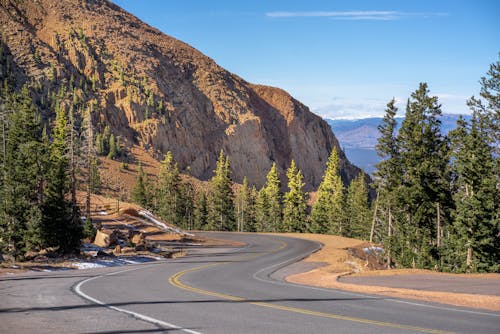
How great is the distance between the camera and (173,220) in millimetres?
94812

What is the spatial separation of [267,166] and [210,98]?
97.4 ft

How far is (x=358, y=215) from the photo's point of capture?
84.1 metres

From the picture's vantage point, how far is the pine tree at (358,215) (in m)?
81.9

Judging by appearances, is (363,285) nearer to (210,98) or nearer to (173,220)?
(173,220)

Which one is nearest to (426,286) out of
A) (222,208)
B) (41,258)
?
(41,258)

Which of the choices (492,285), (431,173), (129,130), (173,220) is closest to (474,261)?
(431,173)

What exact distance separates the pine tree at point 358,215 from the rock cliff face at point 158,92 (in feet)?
242

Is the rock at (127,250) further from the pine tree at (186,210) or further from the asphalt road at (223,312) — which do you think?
the pine tree at (186,210)

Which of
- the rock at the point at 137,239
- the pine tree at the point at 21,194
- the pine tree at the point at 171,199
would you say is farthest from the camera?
the pine tree at the point at 171,199

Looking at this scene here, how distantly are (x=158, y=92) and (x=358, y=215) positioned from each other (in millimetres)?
95411

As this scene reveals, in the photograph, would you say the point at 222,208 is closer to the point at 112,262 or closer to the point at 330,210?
the point at 330,210

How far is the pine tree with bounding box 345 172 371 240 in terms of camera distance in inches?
3223

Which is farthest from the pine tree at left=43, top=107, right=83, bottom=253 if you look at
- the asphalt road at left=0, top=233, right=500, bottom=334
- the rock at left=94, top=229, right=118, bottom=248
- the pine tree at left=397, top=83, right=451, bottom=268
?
the pine tree at left=397, top=83, right=451, bottom=268

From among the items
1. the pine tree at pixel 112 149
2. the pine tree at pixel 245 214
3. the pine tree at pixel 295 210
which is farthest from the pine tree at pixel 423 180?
the pine tree at pixel 112 149
